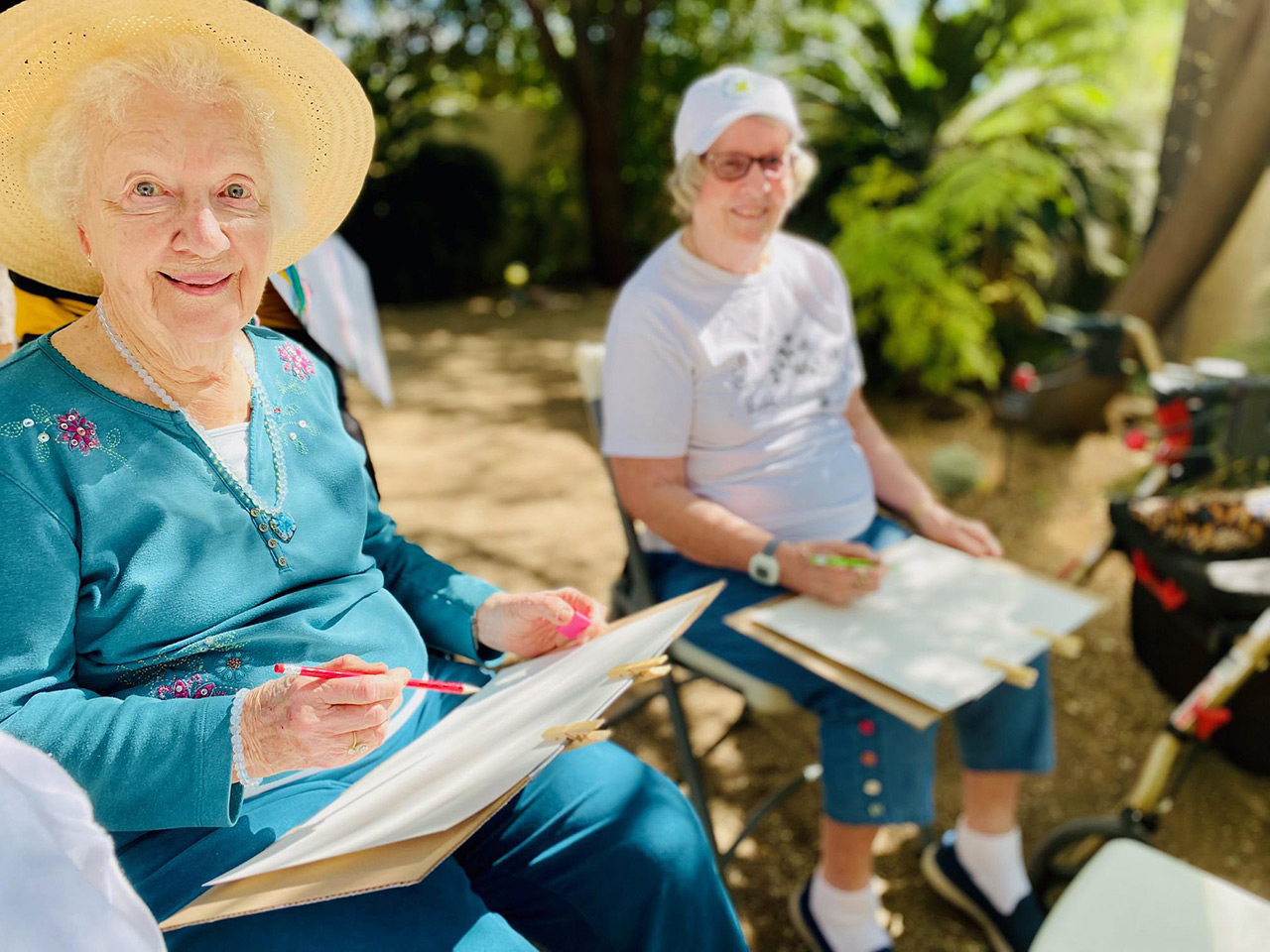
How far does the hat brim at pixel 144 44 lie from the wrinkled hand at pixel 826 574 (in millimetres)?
1098

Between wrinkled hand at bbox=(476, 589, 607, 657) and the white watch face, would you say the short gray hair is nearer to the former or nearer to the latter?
the white watch face

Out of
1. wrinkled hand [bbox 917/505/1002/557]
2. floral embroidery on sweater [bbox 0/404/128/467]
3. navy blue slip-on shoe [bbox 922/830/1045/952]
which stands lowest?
navy blue slip-on shoe [bbox 922/830/1045/952]

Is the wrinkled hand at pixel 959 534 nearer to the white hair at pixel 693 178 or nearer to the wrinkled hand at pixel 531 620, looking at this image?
the white hair at pixel 693 178

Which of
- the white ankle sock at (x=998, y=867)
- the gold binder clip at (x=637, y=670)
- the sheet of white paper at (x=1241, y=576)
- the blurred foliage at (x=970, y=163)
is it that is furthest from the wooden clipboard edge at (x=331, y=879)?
the blurred foliage at (x=970, y=163)

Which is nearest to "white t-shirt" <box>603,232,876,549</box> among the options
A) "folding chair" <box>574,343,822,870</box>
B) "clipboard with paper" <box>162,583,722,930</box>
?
"folding chair" <box>574,343,822,870</box>

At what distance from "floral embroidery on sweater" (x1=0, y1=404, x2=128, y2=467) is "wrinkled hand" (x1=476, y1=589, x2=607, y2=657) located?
24.1 inches

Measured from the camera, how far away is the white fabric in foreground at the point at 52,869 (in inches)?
26.2

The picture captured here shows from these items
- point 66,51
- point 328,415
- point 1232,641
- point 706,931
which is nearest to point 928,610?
point 706,931

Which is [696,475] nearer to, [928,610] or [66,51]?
[928,610]

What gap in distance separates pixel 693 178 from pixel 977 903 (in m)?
1.78

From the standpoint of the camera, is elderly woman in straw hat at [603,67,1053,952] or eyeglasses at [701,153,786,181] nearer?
elderly woman in straw hat at [603,67,1053,952]

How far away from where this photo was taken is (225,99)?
1.27 metres

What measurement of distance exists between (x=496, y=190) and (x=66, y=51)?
9629 millimetres

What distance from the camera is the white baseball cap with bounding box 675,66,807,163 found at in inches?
83.7
